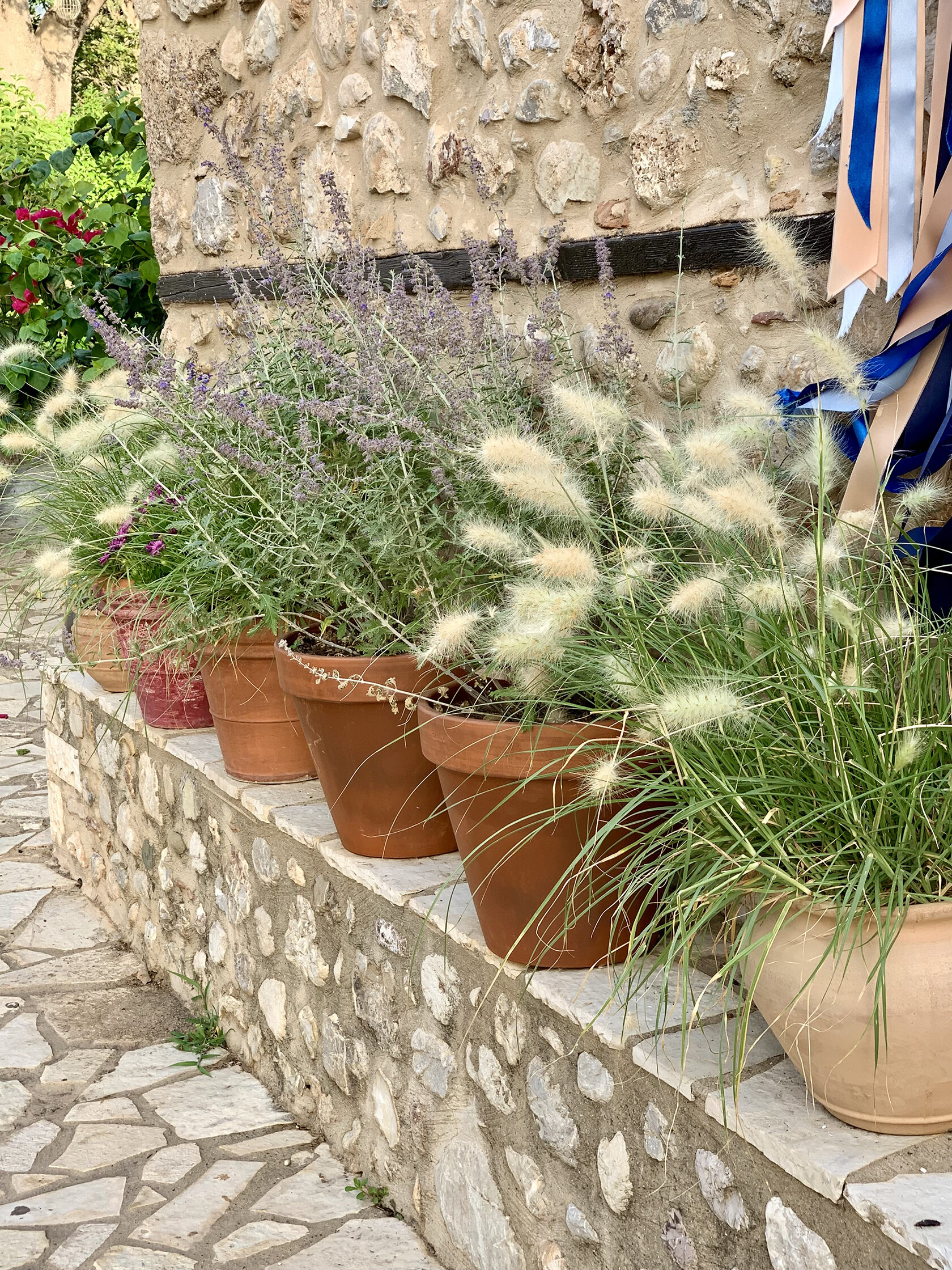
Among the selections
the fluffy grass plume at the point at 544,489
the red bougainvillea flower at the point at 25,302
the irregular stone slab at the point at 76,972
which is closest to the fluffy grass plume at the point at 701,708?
A: the fluffy grass plume at the point at 544,489

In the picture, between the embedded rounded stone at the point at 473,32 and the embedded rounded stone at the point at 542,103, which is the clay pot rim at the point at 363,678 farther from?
the embedded rounded stone at the point at 473,32

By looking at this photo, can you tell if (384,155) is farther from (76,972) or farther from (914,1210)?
(914,1210)

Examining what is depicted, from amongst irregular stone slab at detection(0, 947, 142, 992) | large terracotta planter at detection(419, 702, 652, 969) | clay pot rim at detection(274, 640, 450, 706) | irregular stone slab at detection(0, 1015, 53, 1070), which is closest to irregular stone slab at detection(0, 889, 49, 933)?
irregular stone slab at detection(0, 947, 142, 992)

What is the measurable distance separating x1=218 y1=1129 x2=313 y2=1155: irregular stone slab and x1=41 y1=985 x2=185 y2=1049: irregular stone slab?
560 millimetres

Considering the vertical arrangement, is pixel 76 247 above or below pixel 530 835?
above

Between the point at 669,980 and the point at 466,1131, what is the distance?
0.48 m

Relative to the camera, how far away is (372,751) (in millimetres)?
2217

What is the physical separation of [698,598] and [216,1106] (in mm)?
1880

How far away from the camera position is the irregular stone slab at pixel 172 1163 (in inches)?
97.1

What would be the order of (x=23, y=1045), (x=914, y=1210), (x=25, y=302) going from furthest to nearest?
(x=25, y=302), (x=23, y=1045), (x=914, y=1210)

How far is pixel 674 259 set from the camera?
233cm

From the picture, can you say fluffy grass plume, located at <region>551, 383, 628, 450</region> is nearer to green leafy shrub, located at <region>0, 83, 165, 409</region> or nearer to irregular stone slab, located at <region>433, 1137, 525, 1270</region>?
irregular stone slab, located at <region>433, 1137, 525, 1270</region>

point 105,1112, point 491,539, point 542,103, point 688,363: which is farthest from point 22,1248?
point 542,103

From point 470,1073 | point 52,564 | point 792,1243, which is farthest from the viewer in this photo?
point 52,564
